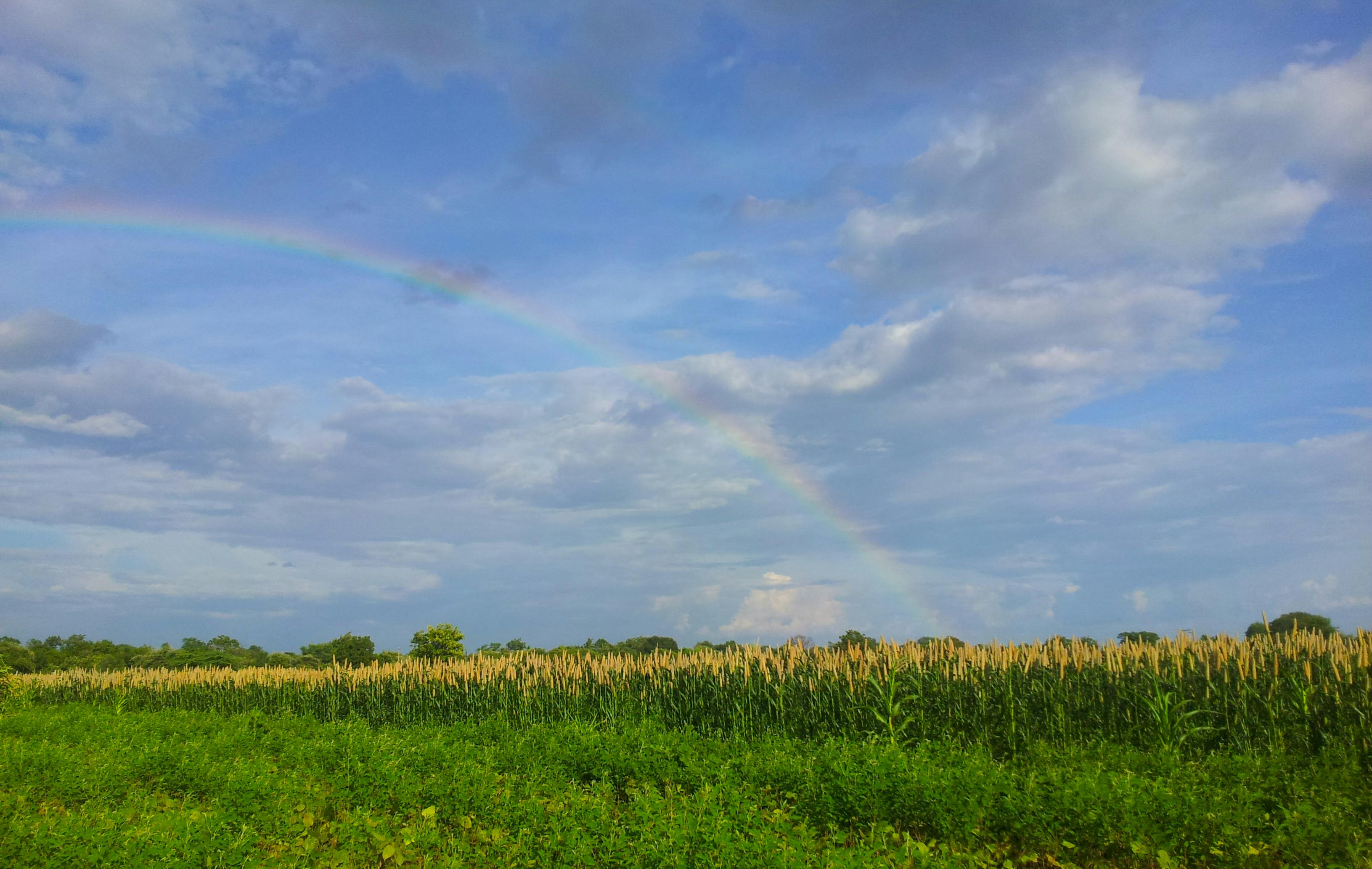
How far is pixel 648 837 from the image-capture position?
5.78 m

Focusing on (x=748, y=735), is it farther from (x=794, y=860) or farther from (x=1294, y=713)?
(x=794, y=860)

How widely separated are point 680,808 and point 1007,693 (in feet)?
25.2

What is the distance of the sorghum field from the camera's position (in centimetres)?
606

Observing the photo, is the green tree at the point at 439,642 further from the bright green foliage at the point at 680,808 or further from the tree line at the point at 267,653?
the bright green foliage at the point at 680,808

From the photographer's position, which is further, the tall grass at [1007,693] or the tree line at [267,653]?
the tree line at [267,653]

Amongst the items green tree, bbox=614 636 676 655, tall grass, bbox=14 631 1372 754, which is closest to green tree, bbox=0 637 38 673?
green tree, bbox=614 636 676 655

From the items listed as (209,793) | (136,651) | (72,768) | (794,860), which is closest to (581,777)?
(209,793)

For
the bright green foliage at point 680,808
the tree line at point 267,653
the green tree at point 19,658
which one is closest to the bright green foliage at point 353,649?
the tree line at point 267,653

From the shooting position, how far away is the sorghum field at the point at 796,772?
6.06 m

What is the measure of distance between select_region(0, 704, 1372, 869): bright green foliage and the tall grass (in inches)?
59.8

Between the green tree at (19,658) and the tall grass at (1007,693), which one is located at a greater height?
the tall grass at (1007,693)

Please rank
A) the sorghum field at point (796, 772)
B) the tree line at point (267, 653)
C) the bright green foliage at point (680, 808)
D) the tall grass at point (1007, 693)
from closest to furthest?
1. the bright green foliage at point (680, 808)
2. the sorghum field at point (796, 772)
3. the tall grass at point (1007, 693)
4. the tree line at point (267, 653)

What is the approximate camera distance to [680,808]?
22.7ft

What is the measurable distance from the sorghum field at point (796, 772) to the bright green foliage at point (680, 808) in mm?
31
